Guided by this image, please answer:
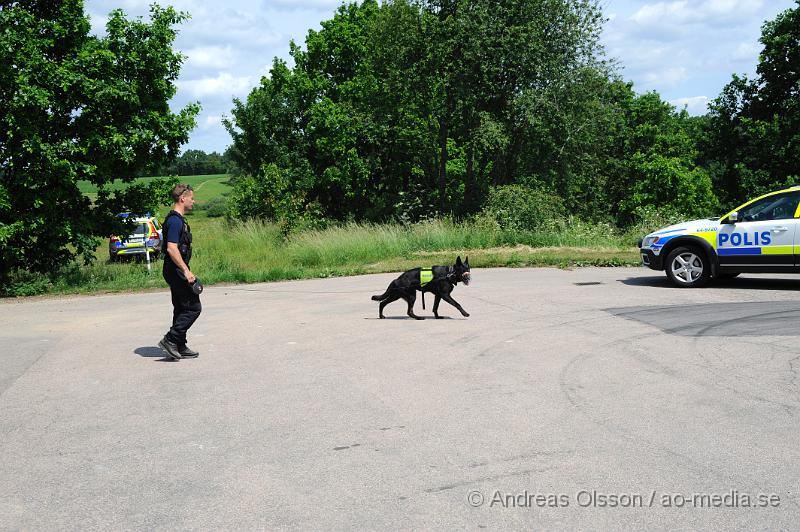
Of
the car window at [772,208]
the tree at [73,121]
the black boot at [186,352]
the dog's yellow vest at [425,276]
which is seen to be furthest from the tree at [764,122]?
the black boot at [186,352]

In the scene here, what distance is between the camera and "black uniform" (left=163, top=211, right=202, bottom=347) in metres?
8.35

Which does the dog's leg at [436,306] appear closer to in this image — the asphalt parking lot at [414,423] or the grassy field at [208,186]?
the asphalt parking lot at [414,423]

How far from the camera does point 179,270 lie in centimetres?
834

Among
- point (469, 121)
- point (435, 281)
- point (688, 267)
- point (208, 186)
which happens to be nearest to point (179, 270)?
point (435, 281)

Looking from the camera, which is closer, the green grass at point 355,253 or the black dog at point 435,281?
the black dog at point 435,281

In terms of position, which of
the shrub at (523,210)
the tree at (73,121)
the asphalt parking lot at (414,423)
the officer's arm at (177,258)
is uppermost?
the tree at (73,121)

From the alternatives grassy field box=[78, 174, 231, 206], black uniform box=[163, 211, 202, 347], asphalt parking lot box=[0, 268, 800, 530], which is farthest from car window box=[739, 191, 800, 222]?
grassy field box=[78, 174, 231, 206]

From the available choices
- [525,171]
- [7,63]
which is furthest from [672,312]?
[525,171]

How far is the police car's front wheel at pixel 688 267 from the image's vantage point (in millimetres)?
13875

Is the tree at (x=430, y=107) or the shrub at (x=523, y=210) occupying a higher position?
the tree at (x=430, y=107)

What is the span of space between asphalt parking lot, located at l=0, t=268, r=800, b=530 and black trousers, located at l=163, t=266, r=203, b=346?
1.26ft

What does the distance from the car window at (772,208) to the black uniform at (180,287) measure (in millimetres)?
10057

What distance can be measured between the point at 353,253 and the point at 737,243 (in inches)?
424

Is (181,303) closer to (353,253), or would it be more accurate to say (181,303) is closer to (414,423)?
(414,423)
